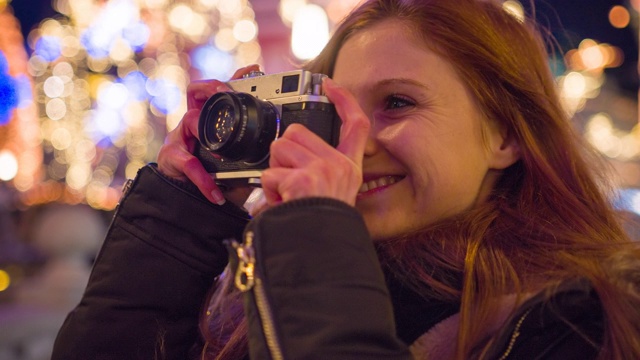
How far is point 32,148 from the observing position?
908 cm

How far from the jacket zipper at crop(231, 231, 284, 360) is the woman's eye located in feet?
1.74

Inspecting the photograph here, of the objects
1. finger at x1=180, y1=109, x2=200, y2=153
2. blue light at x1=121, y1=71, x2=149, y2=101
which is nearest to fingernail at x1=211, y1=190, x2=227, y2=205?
finger at x1=180, y1=109, x2=200, y2=153

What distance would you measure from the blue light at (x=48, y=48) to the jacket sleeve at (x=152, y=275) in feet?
26.0

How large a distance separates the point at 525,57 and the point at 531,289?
0.63 m

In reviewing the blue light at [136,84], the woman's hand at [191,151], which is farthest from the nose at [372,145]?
the blue light at [136,84]

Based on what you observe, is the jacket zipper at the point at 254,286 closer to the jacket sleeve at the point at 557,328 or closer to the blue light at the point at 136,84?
the jacket sleeve at the point at 557,328

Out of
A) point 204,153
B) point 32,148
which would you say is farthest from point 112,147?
point 204,153

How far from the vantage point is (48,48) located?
8.38 meters

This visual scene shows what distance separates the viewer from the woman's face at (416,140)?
4.01 ft

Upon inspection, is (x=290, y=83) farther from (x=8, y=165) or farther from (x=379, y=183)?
(x=8, y=165)

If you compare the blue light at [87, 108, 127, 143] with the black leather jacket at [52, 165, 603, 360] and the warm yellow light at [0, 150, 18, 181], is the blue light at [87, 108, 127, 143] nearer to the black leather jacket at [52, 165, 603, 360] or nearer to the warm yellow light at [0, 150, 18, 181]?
the warm yellow light at [0, 150, 18, 181]

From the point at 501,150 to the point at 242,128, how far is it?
1.96ft

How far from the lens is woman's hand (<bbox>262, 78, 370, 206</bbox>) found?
89cm

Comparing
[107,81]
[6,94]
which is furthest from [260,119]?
[6,94]
